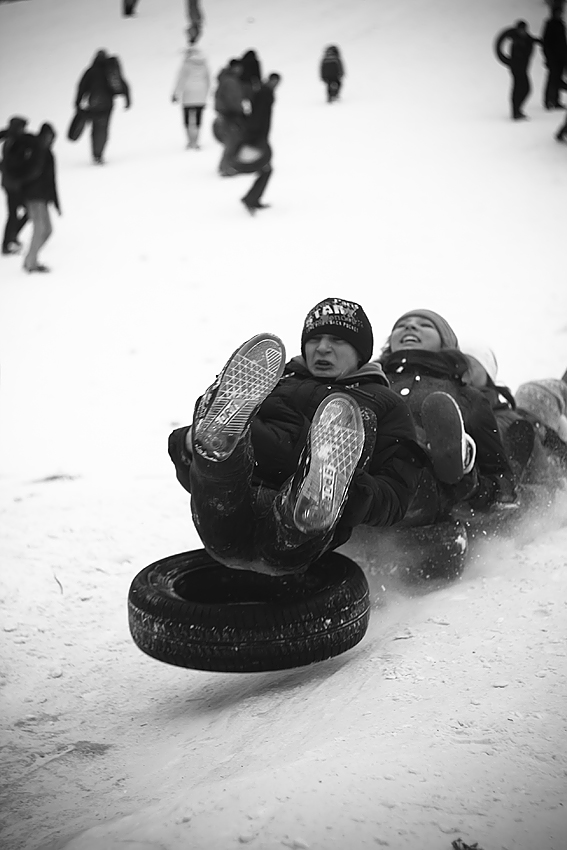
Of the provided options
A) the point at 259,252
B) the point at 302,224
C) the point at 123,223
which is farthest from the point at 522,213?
the point at 123,223

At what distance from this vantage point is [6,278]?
8.92 m

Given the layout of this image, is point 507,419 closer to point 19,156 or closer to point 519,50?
point 19,156

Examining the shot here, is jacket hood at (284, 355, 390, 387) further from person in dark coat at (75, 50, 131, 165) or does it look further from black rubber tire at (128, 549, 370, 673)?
person in dark coat at (75, 50, 131, 165)

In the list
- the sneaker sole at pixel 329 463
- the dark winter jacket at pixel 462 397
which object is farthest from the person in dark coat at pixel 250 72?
the sneaker sole at pixel 329 463

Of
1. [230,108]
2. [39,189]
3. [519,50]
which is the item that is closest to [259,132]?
[230,108]

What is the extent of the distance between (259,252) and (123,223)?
6.96ft

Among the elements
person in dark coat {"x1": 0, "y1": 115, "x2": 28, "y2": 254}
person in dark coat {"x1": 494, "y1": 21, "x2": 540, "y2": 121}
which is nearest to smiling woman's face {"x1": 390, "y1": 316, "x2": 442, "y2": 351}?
person in dark coat {"x1": 0, "y1": 115, "x2": 28, "y2": 254}

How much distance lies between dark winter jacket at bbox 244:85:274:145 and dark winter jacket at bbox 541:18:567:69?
5.22 m

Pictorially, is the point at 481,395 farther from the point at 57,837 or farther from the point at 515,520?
the point at 57,837

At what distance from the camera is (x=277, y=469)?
2607 millimetres

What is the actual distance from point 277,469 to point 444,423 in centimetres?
85

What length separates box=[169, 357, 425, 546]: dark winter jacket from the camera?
252 cm

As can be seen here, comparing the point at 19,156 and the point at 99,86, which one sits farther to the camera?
the point at 99,86

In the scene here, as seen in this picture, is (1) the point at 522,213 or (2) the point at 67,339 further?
(1) the point at 522,213
